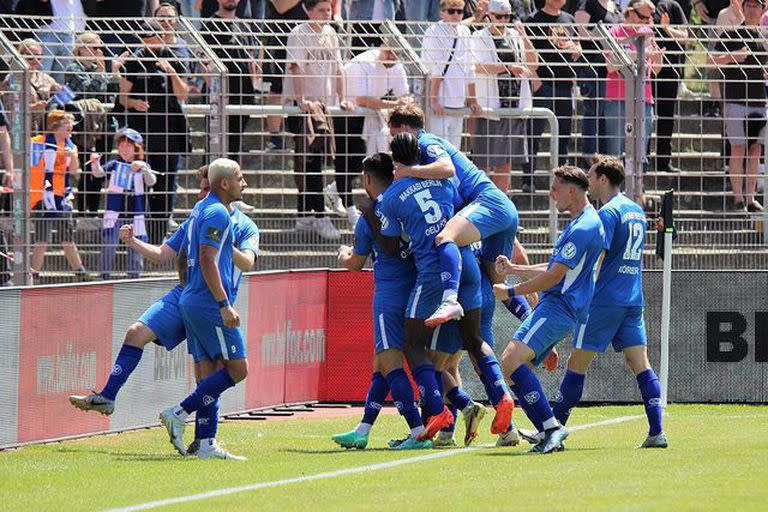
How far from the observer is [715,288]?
687 inches

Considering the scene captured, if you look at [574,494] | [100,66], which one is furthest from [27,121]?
[574,494]

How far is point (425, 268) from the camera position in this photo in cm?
1255

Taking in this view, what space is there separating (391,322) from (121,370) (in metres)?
2.09

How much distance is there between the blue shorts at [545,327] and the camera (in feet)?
40.6

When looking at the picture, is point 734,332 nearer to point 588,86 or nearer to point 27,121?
point 588,86

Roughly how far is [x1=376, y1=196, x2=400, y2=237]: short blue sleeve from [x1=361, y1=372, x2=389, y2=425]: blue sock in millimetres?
1135

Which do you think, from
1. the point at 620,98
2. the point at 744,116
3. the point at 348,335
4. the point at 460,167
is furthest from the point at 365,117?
the point at 460,167

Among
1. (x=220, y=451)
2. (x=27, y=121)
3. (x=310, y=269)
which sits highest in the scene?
(x=27, y=121)

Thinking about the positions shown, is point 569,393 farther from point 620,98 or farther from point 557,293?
point 620,98

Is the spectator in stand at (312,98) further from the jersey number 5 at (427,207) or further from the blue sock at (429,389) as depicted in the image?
the blue sock at (429,389)

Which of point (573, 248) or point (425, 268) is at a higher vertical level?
point (573, 248)

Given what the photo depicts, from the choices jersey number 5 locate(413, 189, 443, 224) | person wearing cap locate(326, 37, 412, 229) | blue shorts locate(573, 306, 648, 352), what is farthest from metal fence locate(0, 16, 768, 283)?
blue shorts locate(573, 306, 648, 352)

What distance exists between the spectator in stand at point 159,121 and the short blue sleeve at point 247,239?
3.70m

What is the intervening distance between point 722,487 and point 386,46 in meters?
8.67
